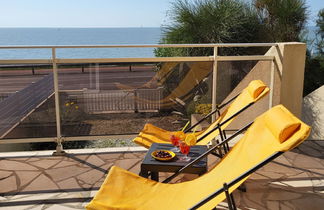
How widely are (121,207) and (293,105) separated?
3.51 metres

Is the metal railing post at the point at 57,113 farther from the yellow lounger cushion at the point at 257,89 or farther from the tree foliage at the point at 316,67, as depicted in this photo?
the tree foliage at the point at 316,67

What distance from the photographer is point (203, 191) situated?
2512mm

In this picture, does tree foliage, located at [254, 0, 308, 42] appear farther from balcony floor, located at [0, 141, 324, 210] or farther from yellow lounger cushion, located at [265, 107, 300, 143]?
yellow lounger cushion, located at [265, 107, 300, 143]

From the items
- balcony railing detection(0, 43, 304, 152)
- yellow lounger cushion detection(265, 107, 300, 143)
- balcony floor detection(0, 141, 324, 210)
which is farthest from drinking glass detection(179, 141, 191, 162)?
balcony railing detection(0, 43, 304, 152)

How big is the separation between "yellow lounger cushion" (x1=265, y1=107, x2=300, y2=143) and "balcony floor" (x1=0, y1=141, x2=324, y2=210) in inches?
41.8

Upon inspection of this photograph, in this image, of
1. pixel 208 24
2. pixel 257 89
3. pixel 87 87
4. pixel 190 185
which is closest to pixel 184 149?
pixel 190 185

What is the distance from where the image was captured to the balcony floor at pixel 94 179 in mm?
3256

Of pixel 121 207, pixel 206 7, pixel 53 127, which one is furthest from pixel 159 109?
pixel 206 7

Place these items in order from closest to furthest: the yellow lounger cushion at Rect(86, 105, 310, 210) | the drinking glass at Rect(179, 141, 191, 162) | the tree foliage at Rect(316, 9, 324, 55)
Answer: the yellow lounger cushion at Rect(86, 105, 310, 210)
the drinking glass at Rect(179, 141, 191, 162)
the tree foliage at Rect(316, 9, 324, 55)

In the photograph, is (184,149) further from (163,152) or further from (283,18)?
(283,18)

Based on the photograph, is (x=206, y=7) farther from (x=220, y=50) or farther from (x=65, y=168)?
(x=65, y=168)

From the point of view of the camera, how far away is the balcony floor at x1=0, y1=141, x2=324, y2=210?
10.7ft

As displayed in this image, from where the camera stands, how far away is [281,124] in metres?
2.29

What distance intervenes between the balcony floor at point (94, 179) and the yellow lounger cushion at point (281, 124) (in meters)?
1.06
